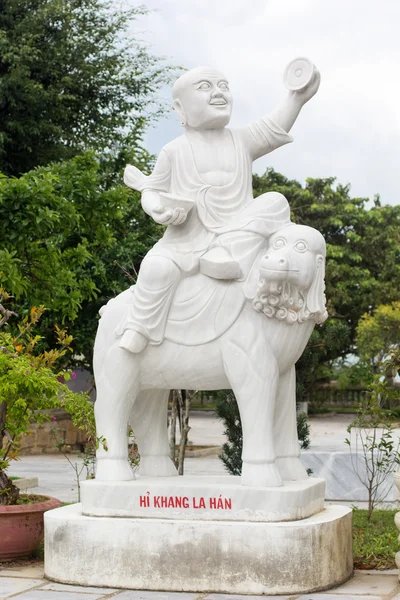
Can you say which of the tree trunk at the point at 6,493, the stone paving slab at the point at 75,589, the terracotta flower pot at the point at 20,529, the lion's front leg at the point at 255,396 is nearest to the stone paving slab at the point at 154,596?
the stone paving slab at the point at 75,589

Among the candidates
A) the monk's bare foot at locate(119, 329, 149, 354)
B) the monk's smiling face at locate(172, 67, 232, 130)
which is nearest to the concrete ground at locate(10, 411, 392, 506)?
the monk's bare foot at locate(119, 329, 149, 354)

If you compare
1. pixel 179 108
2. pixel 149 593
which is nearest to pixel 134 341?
pixel 149 593

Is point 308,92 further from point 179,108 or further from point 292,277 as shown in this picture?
point 292,277

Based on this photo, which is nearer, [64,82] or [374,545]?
[374,545]

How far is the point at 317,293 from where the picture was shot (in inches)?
199

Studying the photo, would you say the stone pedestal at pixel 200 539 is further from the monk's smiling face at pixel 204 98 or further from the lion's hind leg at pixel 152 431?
the monk's smiling face at pixel 204 98

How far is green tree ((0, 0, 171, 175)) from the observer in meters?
16.3

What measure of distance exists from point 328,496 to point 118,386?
495 centimetres

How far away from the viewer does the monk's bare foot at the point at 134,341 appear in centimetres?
506

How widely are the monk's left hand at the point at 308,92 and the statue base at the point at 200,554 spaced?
2.52 meters

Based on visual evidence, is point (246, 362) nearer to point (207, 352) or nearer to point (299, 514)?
point (207, 352)

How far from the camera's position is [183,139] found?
5492mm

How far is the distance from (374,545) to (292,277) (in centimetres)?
208

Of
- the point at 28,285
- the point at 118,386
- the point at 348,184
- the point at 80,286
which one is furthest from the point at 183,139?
the point at 348,184
